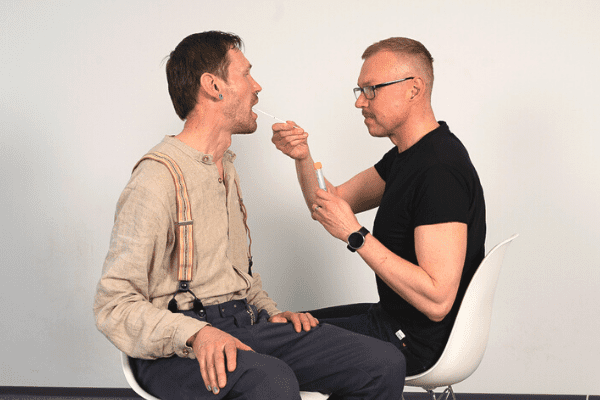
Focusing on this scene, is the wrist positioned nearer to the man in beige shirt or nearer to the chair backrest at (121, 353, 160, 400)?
the man in beige shirt

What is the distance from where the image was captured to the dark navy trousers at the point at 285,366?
116cm

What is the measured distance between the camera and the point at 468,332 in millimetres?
1480

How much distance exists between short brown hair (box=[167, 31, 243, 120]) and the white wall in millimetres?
1005

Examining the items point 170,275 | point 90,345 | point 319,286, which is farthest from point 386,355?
point 90,345

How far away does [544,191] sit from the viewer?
259 centimetres

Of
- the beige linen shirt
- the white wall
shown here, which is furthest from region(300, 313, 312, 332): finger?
the white wall

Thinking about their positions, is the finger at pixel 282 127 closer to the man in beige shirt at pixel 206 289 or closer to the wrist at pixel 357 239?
the man in beige shirt at pixel 206 289

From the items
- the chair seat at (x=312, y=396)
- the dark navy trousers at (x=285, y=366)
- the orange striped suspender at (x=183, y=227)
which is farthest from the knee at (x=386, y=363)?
the orange striped suspender at (x=183, y=227)

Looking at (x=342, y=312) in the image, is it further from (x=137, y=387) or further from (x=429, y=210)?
(x=137, y=387)

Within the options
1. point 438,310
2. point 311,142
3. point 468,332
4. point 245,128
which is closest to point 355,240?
point 438,310

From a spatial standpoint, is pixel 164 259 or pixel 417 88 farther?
pixel 417 88

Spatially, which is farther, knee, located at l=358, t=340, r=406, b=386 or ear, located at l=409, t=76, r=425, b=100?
ear, located at l=409, t=76, r=425, b=100

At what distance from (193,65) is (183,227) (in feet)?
1.71

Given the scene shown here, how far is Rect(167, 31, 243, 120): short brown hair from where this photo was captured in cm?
160
